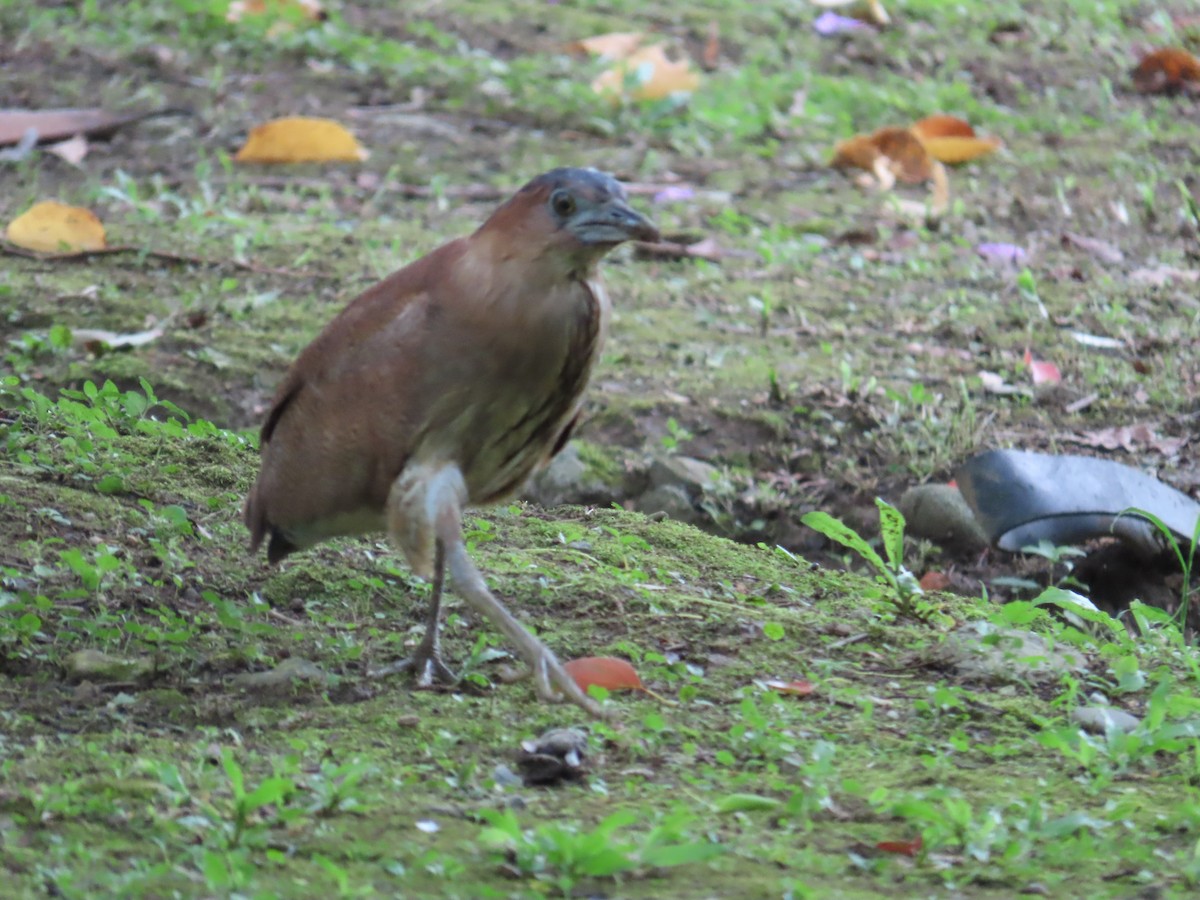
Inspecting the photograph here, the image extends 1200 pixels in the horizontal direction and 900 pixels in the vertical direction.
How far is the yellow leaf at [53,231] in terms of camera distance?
276 inches

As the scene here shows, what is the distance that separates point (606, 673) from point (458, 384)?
70cm

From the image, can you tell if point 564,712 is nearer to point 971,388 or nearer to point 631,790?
point 631,790

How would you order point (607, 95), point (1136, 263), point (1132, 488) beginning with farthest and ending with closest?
point (607, 95)
point (1136, 263)
point (1132, 488)

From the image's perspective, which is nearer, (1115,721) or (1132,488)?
(1115,721)

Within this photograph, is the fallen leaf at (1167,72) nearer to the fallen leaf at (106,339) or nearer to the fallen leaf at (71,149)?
the fallen leaf at (71,149)

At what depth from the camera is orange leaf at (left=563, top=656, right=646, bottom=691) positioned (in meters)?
3.64

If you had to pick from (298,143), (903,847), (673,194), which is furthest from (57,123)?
(903,847)

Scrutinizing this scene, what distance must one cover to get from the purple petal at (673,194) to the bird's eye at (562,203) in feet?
15.2

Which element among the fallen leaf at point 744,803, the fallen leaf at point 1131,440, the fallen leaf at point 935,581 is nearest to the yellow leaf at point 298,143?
the fallen leaf at point 1131,440

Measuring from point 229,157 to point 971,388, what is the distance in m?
4.02

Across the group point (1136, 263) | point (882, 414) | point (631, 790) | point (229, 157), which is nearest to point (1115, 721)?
point (631, 790)

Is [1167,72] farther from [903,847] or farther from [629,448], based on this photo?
[903,847]

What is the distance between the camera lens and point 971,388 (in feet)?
20.3

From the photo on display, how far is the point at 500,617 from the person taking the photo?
3.58m
